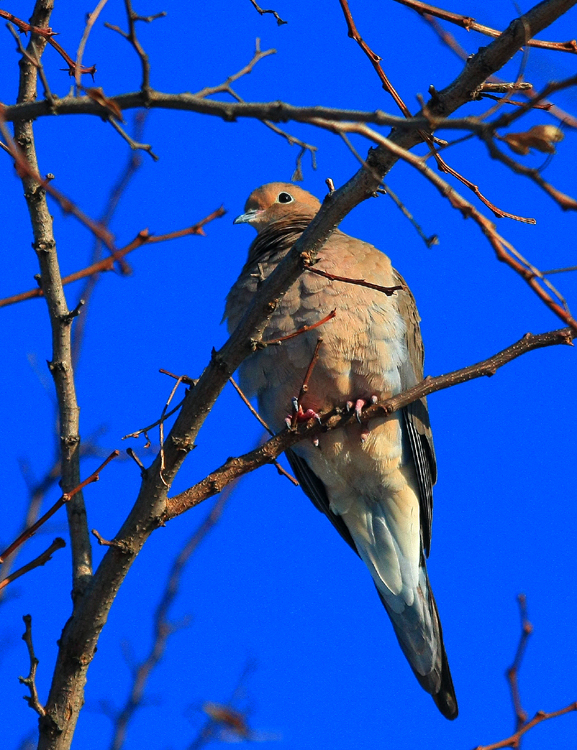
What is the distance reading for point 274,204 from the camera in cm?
565

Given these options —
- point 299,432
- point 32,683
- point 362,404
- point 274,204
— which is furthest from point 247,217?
point 32,683

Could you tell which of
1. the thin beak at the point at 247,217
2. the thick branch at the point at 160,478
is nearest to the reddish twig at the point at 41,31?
the thick branch at the point at 160,478

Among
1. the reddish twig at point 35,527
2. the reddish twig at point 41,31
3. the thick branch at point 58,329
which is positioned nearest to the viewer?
the reddish twig at point 35,527

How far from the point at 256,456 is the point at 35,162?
1.33 metres

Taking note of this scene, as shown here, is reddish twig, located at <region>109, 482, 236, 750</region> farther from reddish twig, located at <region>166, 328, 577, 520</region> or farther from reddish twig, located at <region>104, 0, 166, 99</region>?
reddish twig, located at <region>104, 0, 166, 99</region>

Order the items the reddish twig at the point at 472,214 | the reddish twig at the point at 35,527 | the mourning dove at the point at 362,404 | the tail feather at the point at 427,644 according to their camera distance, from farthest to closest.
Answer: the tail feather at the point at 427,644 < the mourning dove at the point at 362,404 < the reddish twig at the point at 35,527 < the reddish twig at the point at 472,214

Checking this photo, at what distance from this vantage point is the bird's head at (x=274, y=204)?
5547 mm

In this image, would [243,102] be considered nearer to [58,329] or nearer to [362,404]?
[58,329]

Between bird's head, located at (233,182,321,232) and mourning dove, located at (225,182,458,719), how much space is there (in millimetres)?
334

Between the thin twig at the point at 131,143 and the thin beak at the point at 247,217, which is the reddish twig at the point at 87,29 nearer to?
the thin twig at the point at 131,143

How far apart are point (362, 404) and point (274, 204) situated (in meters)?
1.91

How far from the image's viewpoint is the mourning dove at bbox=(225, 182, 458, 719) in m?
4.24

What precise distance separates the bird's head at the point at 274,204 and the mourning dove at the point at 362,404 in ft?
1.09

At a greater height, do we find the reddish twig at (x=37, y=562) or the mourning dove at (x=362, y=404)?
the mourning dove at (x=362, y=404)
